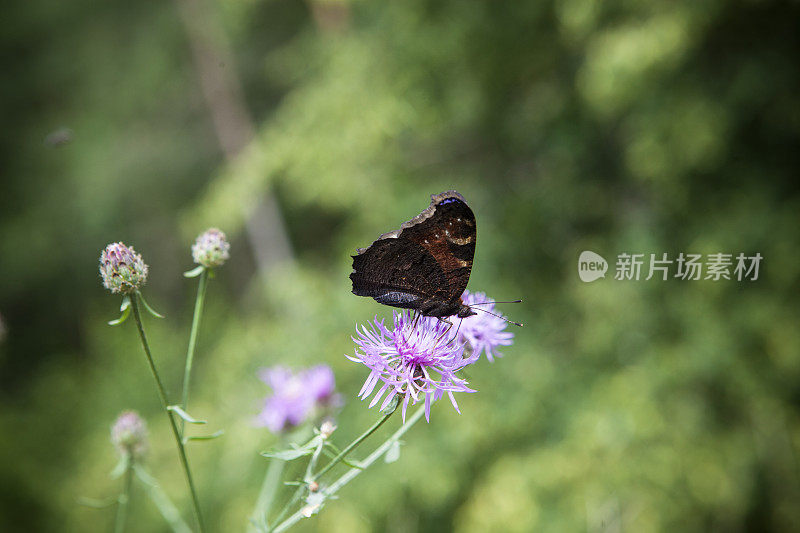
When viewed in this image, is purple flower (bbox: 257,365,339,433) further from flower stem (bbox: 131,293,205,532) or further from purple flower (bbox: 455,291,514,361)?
flower stem (bbox: 131,293,205,532)

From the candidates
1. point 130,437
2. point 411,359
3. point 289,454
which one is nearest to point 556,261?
point 411,359

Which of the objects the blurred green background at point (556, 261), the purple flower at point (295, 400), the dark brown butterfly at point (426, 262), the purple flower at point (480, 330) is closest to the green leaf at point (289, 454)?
the dark brown butterfly at point (426, 262)

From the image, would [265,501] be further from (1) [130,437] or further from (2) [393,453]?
(2) [393,453]

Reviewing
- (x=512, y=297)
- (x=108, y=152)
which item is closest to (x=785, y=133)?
(x=512, y=297)

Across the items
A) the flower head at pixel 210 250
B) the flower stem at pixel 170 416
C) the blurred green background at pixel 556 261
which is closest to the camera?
the flower stem at pixel 170 416

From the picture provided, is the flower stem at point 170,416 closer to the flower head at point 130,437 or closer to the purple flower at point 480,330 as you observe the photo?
the flower head at point 130,437

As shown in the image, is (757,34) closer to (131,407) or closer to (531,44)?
(531,44)

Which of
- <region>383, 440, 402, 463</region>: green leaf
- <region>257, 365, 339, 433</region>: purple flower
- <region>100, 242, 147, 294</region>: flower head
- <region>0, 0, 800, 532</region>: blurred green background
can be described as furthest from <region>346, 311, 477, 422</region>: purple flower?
<region>0, 0, 800, 532</region>: blurred green background
